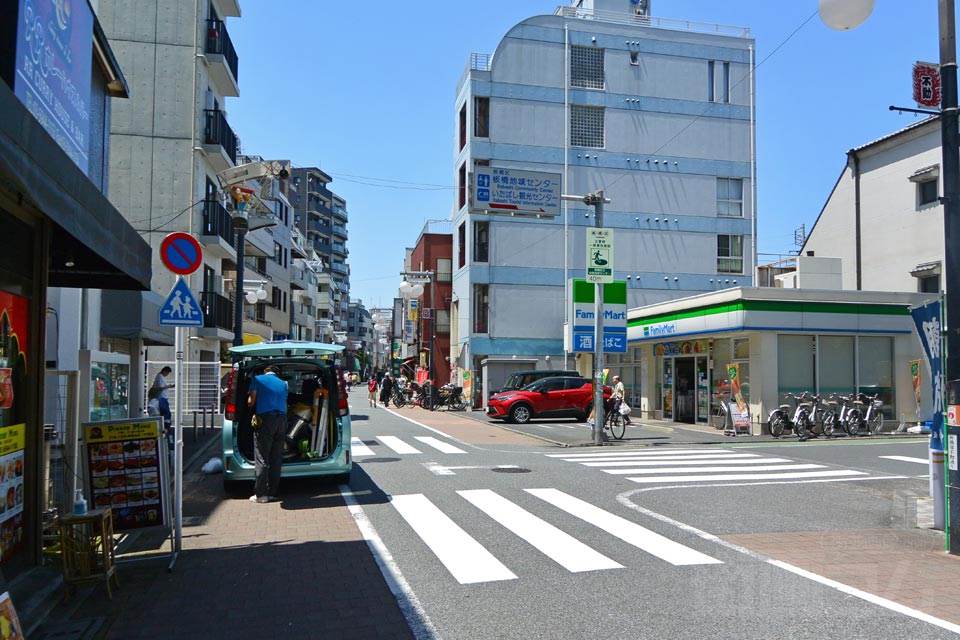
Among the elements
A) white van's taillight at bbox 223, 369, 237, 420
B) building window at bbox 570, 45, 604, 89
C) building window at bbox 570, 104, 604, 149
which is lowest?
white van's taillight at bbox 223, 369, 237, 420

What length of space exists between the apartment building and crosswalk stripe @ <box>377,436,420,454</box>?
50.9ft

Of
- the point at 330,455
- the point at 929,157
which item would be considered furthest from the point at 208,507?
the point at 929,157

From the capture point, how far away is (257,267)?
148 feet

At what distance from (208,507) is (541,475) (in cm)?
536

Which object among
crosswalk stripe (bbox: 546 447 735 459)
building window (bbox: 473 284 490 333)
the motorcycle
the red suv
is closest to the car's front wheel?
the red suv

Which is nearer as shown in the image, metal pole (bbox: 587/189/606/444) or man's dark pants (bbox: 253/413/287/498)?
man's dark pants (bbox: 253/413/287/498)

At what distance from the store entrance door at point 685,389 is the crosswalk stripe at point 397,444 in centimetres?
1069

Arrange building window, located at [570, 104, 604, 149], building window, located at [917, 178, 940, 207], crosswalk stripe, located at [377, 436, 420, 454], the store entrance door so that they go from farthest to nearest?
building window, located at [570, 104, 604, 149] < building window, located at [917, 178, 940, 207] < the store entrance door < crosswalk stripe, located at [377, 436, 420, 454]

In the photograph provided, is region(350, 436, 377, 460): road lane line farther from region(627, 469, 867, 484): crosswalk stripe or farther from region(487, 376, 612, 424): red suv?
region(487, 376, 612, 424): red suv

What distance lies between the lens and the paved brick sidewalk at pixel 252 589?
202 inches

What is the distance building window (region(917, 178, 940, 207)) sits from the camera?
91.8ft

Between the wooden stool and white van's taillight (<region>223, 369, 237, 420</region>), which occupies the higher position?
white van's taillight (<region>223, 369, 237, 420</region>)

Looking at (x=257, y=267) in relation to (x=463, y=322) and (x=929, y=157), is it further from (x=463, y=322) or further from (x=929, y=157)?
(x=929, y=157)

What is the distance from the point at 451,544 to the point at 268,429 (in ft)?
11.4
